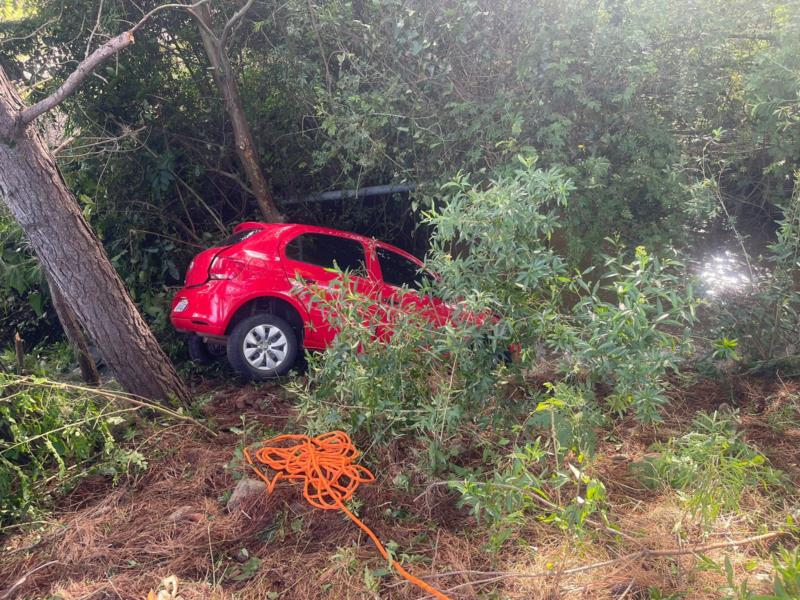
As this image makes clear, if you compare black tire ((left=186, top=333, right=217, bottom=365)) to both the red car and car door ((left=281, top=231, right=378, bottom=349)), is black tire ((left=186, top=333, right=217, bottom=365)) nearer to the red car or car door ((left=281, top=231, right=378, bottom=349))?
the red car

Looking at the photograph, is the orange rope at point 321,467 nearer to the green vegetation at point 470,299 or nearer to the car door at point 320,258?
the green vegetation at point 470,299

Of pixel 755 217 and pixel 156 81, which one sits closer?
pixel 755 217

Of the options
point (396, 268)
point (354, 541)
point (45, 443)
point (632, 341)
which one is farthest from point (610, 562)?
point (396, 268)

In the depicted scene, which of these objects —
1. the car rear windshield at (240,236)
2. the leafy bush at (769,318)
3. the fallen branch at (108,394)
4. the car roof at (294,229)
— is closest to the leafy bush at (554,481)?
the leafy bush at (769,318)

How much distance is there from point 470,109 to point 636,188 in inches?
70.3

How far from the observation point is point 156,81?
8.09 metres

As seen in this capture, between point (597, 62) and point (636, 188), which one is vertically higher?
point (597, 62)

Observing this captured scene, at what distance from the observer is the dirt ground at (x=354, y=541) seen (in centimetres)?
315

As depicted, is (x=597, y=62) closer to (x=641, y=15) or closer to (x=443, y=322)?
(x=641, y=15)

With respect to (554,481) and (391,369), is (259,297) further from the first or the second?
(554,481)

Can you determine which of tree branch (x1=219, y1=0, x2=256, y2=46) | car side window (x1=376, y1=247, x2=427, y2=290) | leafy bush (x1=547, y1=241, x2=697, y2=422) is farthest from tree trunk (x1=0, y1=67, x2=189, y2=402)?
leafy bush (x1=547, y1=241, x2=697, y2=422)

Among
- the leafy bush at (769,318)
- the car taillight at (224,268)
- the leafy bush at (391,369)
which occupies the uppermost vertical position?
the car taillight at (224,268)

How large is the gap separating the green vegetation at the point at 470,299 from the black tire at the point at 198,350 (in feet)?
1.10

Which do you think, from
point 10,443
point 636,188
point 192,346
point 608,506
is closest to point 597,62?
point 636,188
